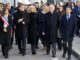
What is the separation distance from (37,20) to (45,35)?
3.27ft

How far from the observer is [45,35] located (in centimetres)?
1664

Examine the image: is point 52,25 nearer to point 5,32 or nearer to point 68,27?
point 68,27

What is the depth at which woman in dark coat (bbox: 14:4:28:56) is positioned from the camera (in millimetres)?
16812

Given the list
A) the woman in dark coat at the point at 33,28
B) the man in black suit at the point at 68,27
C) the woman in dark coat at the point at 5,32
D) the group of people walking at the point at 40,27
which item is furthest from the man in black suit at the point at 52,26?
the woman in dark coat at the point at 5,32

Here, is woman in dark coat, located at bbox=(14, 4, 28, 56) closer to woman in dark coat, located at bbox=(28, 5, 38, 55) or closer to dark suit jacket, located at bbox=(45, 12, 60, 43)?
woman in dark coat, located at bbox=(28, 5, 38, 55)

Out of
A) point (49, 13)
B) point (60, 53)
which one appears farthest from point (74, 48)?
point (49, 13)

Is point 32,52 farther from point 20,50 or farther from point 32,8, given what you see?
point 32,8

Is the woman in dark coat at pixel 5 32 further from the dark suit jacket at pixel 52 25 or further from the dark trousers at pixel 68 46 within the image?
the dark trousers at pixel 68 46

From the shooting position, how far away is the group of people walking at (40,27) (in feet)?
49.4

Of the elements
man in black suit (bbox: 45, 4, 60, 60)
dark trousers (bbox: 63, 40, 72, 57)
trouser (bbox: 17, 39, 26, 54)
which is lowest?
trouser (bbox: 17, 39, 26, 54)

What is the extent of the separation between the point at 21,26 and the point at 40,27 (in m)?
0.90

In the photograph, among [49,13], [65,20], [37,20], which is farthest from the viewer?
[37,20]

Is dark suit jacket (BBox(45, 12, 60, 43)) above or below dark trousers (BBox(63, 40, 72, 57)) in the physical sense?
above

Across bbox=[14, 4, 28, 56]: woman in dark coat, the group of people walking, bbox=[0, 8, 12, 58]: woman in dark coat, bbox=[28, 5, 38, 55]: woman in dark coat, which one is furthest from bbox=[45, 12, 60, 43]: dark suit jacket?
bbox=[0, 8, 12, 58]: woman in dark coat
